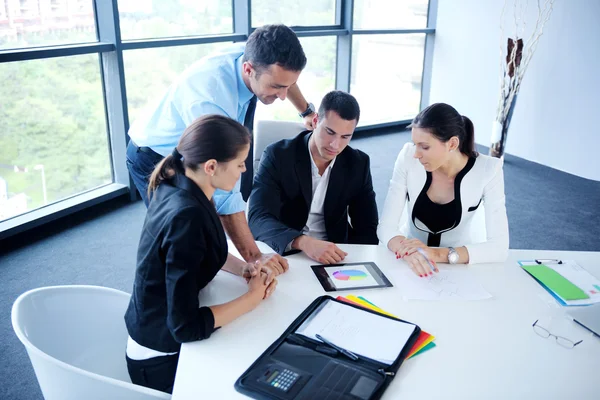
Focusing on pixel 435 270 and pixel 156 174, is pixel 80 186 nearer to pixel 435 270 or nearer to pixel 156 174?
pixel 156 174

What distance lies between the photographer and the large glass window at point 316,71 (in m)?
5.61

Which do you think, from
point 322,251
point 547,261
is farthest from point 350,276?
point 547,261

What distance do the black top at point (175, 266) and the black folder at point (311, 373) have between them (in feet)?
0.64

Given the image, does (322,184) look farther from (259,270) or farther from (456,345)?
(456,345)

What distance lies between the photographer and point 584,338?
1.49m

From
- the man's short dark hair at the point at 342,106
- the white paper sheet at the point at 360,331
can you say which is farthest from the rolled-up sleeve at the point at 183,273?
the man's short dark hair at the point at 342,106

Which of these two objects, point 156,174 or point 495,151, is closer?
point 156,174

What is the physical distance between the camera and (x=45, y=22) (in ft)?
11.5

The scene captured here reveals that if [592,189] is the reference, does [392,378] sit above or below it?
above

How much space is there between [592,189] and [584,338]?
3896 millimetres

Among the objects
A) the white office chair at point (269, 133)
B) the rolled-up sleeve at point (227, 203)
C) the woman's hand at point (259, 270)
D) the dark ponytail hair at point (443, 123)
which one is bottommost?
the woman's hand at point (259, 270)

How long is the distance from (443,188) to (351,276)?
705mm

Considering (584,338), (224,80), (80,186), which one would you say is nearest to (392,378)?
(584,338)

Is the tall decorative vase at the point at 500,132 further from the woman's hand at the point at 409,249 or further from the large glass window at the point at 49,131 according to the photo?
the woman's hand at the point at 409,249
